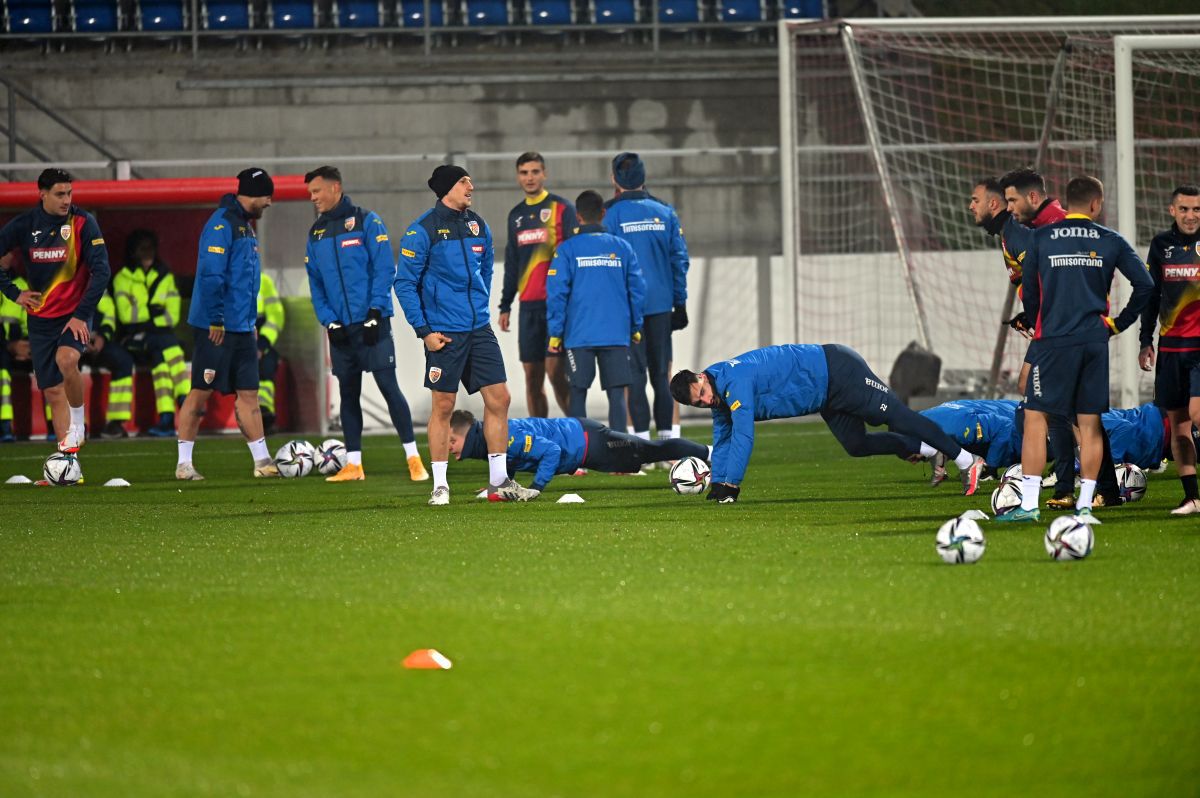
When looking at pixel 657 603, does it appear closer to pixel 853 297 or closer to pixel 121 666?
pixel 121 666

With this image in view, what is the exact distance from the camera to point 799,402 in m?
8.84

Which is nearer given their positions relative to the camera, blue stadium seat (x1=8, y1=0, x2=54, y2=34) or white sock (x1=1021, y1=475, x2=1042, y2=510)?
white sock (x1=1021, y1=475, x2=1042, y2=510)

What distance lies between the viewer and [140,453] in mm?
13945

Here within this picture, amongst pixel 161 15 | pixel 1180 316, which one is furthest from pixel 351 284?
pixel 161 15

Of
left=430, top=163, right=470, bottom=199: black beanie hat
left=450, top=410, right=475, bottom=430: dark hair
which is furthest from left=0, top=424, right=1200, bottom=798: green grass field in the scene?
left=430, top=163, right=470, bottom=199: black beanie hat

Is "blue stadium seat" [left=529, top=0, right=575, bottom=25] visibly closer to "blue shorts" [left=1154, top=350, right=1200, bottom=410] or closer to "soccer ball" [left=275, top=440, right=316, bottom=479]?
"soccer ball" [left=275, top=440, right=316, bottom=479]

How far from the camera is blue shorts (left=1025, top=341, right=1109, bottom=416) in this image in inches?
287

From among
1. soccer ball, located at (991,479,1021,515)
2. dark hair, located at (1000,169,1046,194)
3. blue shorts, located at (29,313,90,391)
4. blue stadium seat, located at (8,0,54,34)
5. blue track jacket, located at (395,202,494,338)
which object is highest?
blue stadium seat, located at (8,0,54,34)

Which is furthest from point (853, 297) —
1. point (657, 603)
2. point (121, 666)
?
point (121, 666)

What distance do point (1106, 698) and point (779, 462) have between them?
26.2ft

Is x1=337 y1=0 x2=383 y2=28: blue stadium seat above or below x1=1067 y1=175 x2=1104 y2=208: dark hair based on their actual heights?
above

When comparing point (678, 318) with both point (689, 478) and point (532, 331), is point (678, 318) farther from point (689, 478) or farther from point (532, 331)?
point (689, 478)

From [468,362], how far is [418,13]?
1463 centimetres

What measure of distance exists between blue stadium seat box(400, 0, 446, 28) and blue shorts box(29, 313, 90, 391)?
12268mm
